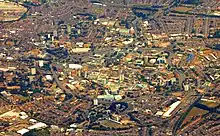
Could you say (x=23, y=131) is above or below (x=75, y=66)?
below

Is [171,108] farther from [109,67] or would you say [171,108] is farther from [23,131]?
[23,131]

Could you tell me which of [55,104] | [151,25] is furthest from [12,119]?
[151,25]

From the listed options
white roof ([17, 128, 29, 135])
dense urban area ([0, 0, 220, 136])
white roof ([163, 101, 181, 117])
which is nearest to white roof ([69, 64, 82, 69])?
dense urban area ([0, 0, 220, 136])

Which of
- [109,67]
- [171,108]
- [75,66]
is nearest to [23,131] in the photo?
[171,108]

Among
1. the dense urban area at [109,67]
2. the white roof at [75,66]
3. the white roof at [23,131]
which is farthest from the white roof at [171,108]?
the white roof at [75,66]

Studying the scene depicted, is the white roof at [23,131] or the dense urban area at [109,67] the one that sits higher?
the dense urban area at [109,67]

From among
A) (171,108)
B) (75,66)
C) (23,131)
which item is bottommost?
(23,131)

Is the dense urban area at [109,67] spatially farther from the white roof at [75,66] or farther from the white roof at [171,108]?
the white roof at [75,66]

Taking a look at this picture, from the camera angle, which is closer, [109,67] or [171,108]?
[171,108]
